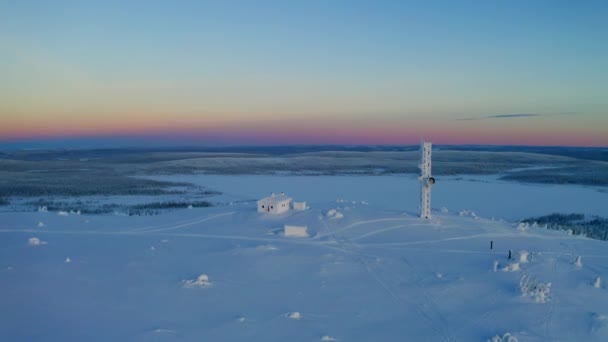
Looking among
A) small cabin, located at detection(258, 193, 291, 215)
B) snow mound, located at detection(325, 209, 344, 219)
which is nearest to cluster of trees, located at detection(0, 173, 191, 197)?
small cabin, located at detection(258, 193, 291, 215)

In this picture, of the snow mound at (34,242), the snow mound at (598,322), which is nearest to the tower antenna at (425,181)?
the snow mound at (598,322)

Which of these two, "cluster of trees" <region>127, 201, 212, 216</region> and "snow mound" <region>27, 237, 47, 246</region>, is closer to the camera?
"snow mound" <region>27, 237, 47, 246</region>

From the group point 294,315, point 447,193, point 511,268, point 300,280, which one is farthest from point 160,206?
point 511,268

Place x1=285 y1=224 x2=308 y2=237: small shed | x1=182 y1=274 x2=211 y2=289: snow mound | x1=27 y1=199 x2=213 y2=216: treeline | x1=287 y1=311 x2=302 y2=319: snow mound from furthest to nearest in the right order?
x1=27 y1=199 x2=213 y2=216: treeline < x1=285 y1=224 x2=308 y2=237: small shed < x1=182 y1=274 x2=211 y2=289: snow mound < x1=287 y1=311 x2=302 y2=319: snow mound

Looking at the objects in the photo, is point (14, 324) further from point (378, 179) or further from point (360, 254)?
point (378, 179)

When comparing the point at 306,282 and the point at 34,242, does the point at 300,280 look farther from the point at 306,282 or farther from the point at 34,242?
the point at 34,242

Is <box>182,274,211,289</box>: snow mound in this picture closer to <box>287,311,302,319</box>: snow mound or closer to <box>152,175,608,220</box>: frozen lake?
<box>287,311,302,319</box>: snow mound
